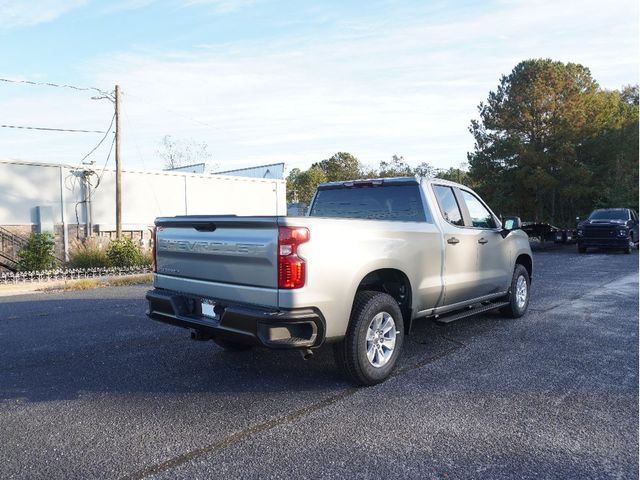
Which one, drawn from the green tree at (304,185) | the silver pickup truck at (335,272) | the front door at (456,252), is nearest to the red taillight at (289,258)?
the silver pickup truck at (335,272)

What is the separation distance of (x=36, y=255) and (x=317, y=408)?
14.1 meters

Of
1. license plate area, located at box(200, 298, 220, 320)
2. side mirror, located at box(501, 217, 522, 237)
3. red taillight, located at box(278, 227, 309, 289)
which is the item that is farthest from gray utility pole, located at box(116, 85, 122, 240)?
red taillight, located at box(278, 227, 309, 289)

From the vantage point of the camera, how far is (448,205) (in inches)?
243

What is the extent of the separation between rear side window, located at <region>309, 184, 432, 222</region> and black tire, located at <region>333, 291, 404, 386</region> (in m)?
1.39

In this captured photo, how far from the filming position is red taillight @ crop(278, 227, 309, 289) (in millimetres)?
4012

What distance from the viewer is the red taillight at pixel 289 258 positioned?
401 cm

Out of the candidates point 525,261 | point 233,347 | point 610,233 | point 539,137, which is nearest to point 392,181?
point 233,347

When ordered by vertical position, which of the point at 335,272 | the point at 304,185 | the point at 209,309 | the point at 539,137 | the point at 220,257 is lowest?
the point at 209,309

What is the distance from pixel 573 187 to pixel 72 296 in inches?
1123

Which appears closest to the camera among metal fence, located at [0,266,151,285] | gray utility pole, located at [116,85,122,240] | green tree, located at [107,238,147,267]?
metal fence, located at [0,266,151,285]

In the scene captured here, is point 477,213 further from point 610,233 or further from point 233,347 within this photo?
point 610,233

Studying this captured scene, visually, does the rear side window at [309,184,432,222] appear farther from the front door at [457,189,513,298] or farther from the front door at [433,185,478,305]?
the front door at [457,189,513,298]

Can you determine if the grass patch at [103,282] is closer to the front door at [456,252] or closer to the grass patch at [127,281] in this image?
the grass patch at [127,281]

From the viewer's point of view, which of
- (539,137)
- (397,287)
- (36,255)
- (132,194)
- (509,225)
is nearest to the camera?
(397,287)
